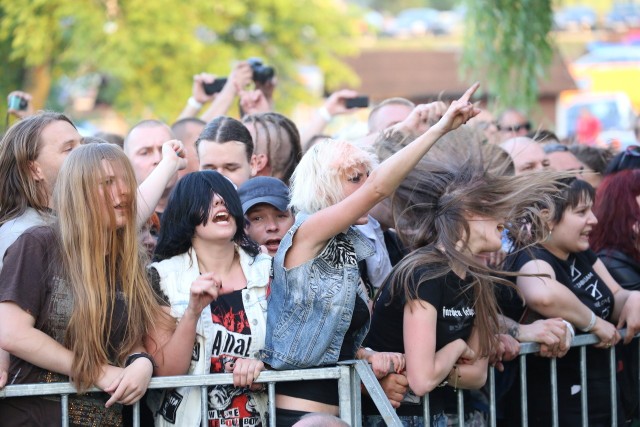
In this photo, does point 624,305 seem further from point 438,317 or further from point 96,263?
Result: point 96,263

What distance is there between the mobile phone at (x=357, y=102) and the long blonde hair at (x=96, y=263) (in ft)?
10.5

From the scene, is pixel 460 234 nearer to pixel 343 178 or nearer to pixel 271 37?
pixel 343 178

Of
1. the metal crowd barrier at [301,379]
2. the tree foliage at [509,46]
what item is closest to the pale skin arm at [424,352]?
the metal crowd barrier at [301,379]

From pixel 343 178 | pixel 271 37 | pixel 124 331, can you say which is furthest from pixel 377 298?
pixel 271 37

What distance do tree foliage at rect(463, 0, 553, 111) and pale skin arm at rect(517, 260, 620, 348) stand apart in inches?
233

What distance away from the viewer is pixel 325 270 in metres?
3.85

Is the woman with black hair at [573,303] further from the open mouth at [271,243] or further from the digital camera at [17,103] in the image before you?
the digital camera at [17,103]

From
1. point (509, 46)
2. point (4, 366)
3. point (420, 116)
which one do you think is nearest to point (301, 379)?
point (4, 366)

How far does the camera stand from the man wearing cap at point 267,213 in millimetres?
4616

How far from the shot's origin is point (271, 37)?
21.7 metres

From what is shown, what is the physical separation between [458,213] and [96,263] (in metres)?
1.57

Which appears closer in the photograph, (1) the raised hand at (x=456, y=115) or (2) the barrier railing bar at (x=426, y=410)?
(1) the raised hand at (x=456, y=115)

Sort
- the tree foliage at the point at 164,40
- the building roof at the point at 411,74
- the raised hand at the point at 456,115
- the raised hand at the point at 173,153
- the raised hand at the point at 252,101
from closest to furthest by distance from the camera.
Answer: the raised hand at the point at 456,115 → the raised hand at the point at 173,153 → the raised hand at the point at 252,101 → the tree foliage at the point at 164,40 → the building roof at the point at 411,74

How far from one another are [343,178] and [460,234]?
0.63 meters
